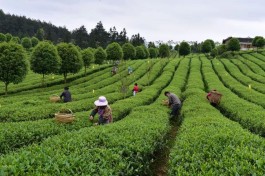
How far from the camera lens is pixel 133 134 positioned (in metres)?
10.8

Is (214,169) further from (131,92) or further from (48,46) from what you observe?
(48,46)

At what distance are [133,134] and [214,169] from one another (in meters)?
4.08

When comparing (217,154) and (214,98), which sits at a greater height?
(217,154)

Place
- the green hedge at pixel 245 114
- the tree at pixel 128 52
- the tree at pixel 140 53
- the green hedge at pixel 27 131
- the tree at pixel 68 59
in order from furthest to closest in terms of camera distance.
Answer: the tree at pixel 140 53
the tree at pixel 128 52
the tree at pixel 68 59
the green hedge at pixel 245 114
the green hedge at pixel 27 131

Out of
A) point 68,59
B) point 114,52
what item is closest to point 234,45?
point 114,52

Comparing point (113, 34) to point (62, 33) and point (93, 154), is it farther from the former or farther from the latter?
point (93, 154)

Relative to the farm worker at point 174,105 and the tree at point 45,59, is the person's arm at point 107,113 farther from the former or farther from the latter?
the tree at point 45,59

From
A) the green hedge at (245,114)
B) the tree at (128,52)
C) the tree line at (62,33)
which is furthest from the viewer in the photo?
the tree line at (62,33)

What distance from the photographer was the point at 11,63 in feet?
117

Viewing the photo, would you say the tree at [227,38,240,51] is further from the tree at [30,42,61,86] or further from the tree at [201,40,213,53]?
the tree at [30,42,61,86]

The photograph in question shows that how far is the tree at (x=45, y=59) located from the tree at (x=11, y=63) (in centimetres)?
387

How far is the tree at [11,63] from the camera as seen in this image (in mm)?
35466

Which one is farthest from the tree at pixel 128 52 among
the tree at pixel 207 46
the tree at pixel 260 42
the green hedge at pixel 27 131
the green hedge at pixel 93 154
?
the green hedge at pixel 93 154

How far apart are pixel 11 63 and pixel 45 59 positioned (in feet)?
18.8
